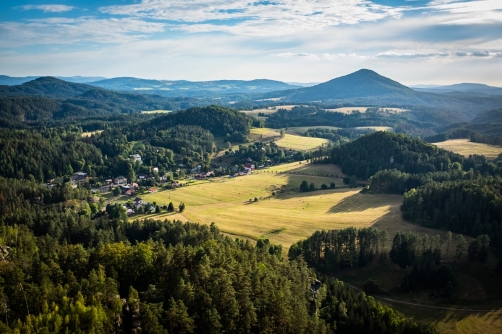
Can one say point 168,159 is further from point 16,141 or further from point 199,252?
point 199,252

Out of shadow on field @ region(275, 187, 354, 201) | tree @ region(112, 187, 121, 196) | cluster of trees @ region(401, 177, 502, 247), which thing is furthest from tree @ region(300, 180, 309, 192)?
tree @ region(112, 187, 121, 196)

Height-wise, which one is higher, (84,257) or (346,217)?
(84,257)

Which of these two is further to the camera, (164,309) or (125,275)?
(125,275)

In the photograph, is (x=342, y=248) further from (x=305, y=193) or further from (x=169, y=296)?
(x=305, y=193)

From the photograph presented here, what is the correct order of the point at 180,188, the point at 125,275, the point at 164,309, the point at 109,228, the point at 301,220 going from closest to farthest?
the point at 164,309 < the point at 125,275 < the point at 109,228 < the point at 301,220 < the point at 180,188

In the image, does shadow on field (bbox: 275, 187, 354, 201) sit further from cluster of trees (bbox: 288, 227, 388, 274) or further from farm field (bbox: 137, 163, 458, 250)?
cluster of trees (bbox: 288, 227, 388, 274)

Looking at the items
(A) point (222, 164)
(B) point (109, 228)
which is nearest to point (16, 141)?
(A) point (222, 164)
